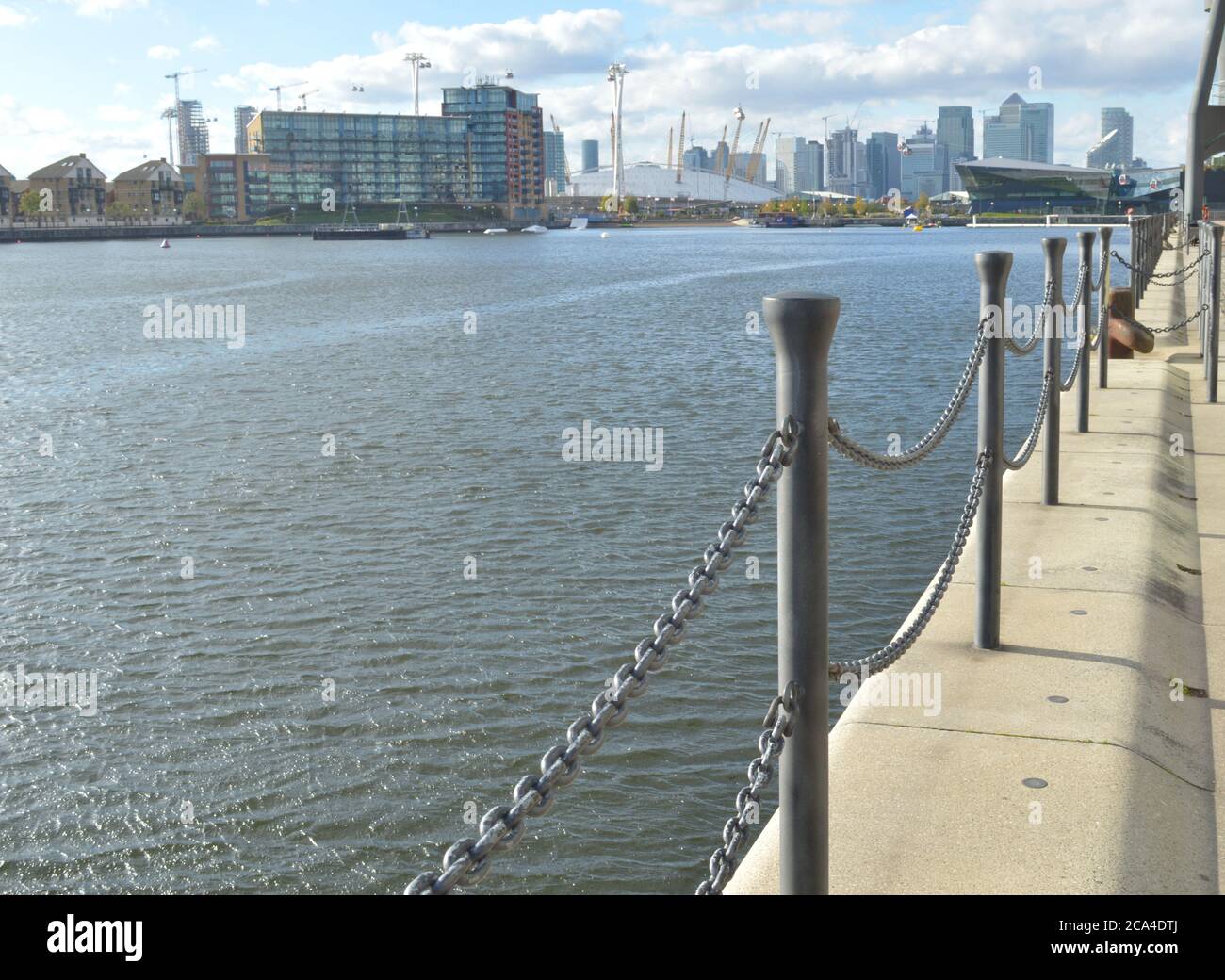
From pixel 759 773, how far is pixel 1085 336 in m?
7.57

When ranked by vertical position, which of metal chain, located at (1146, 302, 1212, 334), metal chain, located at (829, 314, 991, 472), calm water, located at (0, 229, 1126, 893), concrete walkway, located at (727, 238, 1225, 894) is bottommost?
calm water, located at (0, 229, 1126, 893)

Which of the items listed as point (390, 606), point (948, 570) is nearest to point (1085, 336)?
point (948, 570)

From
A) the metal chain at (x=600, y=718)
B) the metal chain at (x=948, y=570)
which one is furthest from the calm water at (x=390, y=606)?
the metal chain at (x=600, y=718)

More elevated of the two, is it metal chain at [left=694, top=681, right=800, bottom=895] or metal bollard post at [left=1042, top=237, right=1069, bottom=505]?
metal bollard post at [left=1042, top=237, right=1069, bottom=505]

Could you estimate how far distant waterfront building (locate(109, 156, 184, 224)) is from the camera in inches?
7692

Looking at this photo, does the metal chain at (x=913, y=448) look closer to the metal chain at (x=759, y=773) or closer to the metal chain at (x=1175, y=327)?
the metal chain at (x=759, y=773)

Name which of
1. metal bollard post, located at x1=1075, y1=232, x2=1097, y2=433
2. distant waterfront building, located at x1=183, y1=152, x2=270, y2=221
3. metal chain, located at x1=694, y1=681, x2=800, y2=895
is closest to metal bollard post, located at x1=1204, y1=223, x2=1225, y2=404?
metal bollard post, located at x1=1075, y1=232, x2=1097, y2=433

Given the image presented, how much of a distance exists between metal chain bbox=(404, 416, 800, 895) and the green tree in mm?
207893

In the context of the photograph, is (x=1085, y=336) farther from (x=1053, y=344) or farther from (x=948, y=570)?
(x=948, y=570)

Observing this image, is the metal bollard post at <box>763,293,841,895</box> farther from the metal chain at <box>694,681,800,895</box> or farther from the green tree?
the green tree

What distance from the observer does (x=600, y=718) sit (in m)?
2.33

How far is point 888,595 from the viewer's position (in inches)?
379

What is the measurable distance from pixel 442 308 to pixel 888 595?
4033cm
